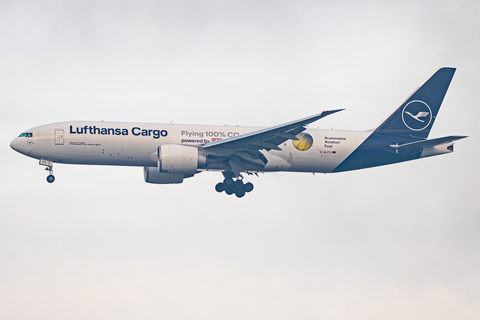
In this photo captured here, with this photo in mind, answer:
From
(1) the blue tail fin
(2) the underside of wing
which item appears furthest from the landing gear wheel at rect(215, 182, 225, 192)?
(1) the blue tail fin

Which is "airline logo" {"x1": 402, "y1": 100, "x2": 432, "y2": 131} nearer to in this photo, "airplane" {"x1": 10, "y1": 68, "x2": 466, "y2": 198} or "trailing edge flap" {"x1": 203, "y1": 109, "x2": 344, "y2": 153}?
"airplane" {"x1": 10, "y1": 68, "x2": 466, "y2": 198}

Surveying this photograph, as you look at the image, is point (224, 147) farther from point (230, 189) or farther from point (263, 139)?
point (230, 189)

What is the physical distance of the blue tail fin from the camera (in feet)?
152

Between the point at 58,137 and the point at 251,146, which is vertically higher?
the point at 58,137

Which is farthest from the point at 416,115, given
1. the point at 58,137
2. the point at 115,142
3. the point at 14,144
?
the point at 14,144

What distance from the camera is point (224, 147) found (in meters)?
40.5

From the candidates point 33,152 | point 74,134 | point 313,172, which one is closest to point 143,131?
point 74,134

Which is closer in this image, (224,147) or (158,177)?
(224,147)

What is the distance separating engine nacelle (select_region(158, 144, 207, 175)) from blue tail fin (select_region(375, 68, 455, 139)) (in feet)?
49.3

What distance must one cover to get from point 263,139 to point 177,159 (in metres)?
5.84

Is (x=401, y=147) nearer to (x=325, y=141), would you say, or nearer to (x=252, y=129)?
(x=325, y=141)

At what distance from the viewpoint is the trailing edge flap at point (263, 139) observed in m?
38.4

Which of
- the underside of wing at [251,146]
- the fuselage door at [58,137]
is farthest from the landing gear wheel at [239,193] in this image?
the fuselage door at [58,137]

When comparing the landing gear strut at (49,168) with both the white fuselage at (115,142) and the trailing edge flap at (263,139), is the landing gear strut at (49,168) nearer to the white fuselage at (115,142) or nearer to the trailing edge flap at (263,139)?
the white fuselage at (115,142)
